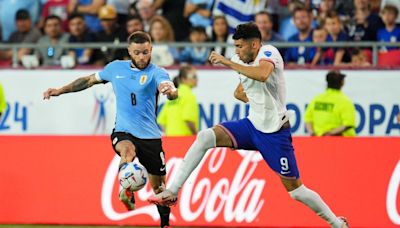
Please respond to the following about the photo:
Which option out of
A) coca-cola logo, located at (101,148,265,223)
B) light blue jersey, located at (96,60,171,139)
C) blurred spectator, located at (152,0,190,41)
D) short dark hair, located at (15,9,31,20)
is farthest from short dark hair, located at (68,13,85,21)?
light blue jersey, located at (96,60,171,139)

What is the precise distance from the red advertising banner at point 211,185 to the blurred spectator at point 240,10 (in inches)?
184

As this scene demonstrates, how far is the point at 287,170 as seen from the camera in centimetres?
1252

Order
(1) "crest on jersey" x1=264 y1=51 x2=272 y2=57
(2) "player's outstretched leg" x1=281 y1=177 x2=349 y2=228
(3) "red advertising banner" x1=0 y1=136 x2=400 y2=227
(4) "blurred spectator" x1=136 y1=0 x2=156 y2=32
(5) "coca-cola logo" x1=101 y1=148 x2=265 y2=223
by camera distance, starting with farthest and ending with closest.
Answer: (4) "blurred spectator" x1=136 y1=0 x2=156 y2=32 → (5) "coca-cola logo" x1=101 y1=148 x2=265 y2=223 → (3) "red advertising banner" x1=0 y1=136 x2=400 y2=227 → (2) "player's outstretched leg" x1=281 y1=177 x2=349 y2=228 → (1) "crest on jersey" x1=264 y1=51 x2=272 y2=57

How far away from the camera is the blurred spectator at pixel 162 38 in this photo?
19641mm

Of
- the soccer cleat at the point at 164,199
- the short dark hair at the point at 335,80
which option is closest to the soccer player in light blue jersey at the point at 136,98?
the soccer cleat at the point at 164,199

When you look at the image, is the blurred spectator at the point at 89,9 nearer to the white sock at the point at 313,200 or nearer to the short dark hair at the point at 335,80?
the short dark hair at the point at 335,80

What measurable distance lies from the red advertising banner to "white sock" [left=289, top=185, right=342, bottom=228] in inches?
84.6

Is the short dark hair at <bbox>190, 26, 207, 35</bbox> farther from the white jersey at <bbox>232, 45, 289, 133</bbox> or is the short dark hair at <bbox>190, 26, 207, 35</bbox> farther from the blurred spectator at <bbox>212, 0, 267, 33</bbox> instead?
the white jersey at <bbox>232, 45, 289, 133</bbox>

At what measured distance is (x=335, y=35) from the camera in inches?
755

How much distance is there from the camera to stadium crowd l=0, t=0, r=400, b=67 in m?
19.2

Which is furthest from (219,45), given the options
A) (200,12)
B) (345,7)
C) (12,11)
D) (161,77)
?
(161,77)

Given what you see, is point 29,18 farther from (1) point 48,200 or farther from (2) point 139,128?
(2) point 139,128

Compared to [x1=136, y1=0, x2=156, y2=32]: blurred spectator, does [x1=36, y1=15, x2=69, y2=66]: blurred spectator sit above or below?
below

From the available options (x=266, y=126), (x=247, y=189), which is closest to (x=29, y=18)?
(x=247, y=189)
